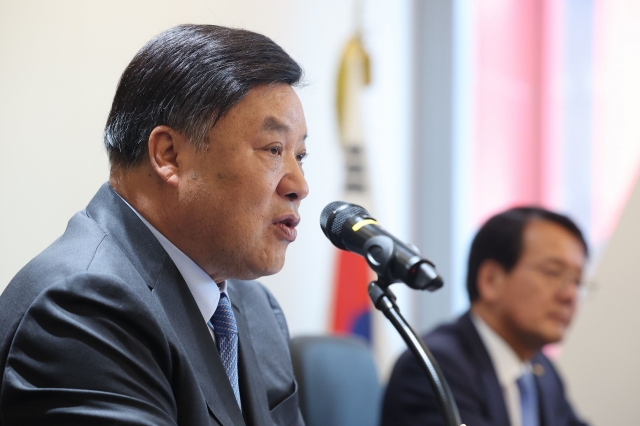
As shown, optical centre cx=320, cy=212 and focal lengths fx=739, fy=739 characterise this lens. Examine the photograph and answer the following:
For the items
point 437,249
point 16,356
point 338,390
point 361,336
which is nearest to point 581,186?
point 437,249

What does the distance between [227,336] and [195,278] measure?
0.44 feet

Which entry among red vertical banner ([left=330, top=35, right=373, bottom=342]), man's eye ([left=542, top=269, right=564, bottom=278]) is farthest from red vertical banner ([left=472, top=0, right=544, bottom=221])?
man's eye ([left=542, top=269, right=564, bottom=278])

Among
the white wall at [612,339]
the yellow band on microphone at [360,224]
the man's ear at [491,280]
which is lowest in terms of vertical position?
the white wall at [612,339]

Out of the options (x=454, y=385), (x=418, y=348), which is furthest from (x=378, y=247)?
(x=454, y=385)

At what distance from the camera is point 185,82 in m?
1.27

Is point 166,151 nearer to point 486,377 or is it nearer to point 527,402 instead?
point 486,377

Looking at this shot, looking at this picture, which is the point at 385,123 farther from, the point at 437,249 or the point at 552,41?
the point at 552,41

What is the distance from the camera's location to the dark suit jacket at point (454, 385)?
2.17 m

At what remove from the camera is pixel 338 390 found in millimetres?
2305

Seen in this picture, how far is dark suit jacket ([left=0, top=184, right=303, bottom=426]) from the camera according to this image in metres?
1.01

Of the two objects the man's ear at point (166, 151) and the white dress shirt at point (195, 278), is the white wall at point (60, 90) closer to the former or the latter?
the man's ear at point (166, 151)

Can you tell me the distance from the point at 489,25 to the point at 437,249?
1.29 m

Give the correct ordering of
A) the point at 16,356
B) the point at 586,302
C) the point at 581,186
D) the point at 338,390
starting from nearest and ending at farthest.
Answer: the point at 16,356 < the point at 338,390 < the point at 586,302 < the point at 581,186

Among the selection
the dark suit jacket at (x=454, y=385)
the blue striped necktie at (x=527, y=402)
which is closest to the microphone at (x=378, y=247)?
the dark suit jacket at (x=454, y=385)
